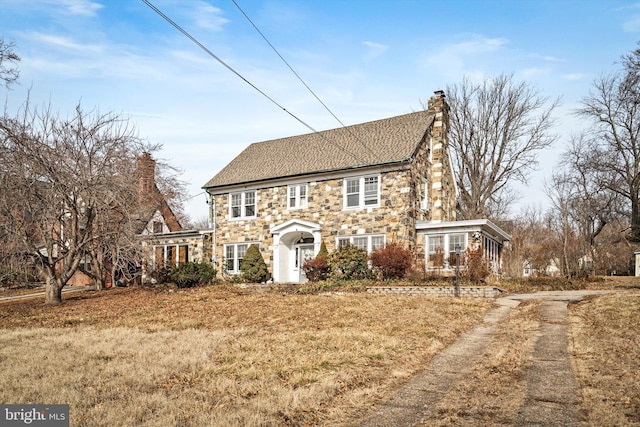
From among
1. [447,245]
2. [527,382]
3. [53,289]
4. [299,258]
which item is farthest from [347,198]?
[527,382]

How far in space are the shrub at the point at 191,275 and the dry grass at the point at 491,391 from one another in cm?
1636

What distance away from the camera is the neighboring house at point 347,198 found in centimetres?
2125

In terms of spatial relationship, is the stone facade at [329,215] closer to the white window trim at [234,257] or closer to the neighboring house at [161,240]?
the white window trim at [234,257]

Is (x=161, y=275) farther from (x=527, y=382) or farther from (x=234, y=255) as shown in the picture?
(x=527, y=382)

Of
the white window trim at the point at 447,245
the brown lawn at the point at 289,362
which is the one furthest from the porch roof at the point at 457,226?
the brown lawn at the point at 289,362

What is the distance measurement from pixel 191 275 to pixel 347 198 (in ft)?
26.1

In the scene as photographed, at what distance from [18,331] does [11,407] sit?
6.87 meters

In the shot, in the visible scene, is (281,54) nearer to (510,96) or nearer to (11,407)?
(11,407)

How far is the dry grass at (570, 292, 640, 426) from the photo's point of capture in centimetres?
533

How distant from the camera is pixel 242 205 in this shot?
2591 cm

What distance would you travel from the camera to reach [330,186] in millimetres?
23109

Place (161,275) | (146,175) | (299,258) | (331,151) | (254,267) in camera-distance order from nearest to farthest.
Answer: (254,267), (299,258), (331,151), (146,175), (161,275)

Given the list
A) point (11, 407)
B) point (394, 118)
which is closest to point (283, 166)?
point (394, 118)

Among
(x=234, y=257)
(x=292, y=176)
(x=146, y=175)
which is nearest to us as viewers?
(x=292, y=176)
